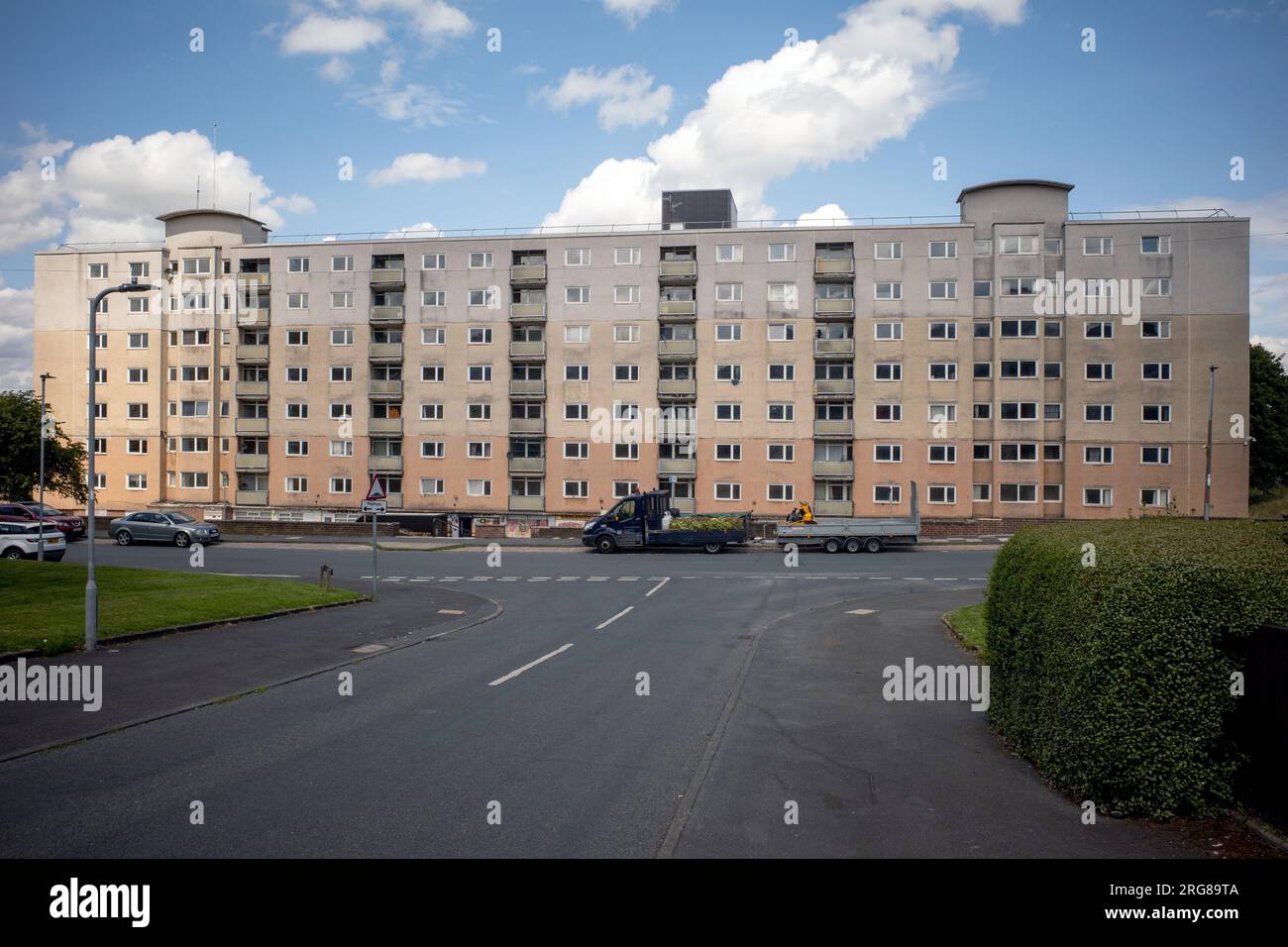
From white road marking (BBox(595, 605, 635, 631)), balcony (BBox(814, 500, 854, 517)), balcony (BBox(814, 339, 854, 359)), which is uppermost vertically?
balcony (BBox(814, 339, 854, 359))

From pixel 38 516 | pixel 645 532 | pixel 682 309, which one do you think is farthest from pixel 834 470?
pixel 38 516

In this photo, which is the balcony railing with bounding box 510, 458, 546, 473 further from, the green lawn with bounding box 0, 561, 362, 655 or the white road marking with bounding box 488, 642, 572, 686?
the white road marking with bounding box 488, 642, 572, 686

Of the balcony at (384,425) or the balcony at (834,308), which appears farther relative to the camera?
the balcony at (384,425)

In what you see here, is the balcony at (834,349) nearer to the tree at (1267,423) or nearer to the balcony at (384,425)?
the balcony at (384,425)

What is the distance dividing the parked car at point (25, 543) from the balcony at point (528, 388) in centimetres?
2758

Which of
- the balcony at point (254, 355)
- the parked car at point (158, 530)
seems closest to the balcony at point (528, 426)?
the balcony at point (254, 355)

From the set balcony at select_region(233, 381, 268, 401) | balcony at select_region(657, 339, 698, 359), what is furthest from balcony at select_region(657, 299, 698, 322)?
balcony at select_region(233, 381, 268, 401)

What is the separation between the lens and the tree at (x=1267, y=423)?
64.8 m

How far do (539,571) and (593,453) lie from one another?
2362 centimetres

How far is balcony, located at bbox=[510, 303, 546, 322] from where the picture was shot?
55281mm

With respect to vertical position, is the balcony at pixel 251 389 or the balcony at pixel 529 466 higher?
the balcony at pixel 251 389

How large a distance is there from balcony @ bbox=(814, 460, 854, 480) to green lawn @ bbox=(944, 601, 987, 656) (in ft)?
105
